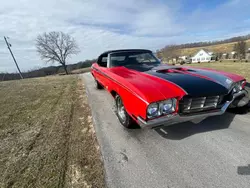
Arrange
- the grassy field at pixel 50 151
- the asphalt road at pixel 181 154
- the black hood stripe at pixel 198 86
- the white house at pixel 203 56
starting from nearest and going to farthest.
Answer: the asphalt road at pixel 181 154, the grassy field at pixel 50 151, the black hood stripe at pixel 198 86, the white house at pixel 203 56

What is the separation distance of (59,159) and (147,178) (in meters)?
1.35

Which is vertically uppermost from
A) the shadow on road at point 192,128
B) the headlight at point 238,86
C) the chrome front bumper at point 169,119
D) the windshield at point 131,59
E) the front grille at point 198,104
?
the windshield at point 131,59

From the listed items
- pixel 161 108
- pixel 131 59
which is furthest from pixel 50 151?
pixel 131 59

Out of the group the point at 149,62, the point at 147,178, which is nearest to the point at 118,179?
the point at 147,178

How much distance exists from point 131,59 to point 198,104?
8.27ft

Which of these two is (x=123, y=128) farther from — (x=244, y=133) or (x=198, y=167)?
(x=244, y=133)

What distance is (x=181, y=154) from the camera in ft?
7.09

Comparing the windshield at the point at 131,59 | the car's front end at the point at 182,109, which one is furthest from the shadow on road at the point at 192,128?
the windshield at the point at 131,59

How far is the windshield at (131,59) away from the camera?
13.4 feet

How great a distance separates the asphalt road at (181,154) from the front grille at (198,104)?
0.58 meters

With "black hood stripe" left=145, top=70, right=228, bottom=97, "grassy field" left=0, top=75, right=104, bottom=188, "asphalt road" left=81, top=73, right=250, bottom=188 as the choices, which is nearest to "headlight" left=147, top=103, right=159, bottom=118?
"black hood stripe" left=145, top=70, right=228, bottom=97

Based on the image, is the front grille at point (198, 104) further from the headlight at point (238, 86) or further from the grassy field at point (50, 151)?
the grassy field at point (50, 151)

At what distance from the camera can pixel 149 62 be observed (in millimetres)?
4234

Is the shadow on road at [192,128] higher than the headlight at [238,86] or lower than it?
lower
